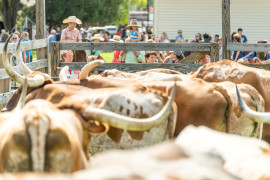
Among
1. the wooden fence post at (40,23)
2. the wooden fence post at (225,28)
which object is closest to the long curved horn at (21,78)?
the wooden fence post at (40,23)

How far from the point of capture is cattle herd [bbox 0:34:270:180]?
119 inches

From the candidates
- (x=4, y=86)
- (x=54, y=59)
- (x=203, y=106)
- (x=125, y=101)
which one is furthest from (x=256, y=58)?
(x=125, y=101)

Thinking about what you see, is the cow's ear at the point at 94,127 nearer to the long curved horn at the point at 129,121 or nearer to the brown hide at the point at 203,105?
the long curved horn at the point at 129,121

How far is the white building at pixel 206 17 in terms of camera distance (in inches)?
1054

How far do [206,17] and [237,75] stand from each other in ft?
62.3

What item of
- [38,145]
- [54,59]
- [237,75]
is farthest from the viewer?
[54,59]

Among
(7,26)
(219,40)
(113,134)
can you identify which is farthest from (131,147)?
(7,26)

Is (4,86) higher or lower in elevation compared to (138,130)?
lower

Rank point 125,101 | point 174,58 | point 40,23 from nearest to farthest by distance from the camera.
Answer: point 125,101 < point 40,23 < point 174,58

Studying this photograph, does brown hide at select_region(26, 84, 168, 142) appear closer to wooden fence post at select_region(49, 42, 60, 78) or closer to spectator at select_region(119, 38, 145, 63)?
wooden fence post at select_region(49, 42, 60, 78)

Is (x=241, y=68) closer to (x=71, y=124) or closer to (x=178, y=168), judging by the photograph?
(x=71, y=124)

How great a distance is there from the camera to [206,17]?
2688 cm

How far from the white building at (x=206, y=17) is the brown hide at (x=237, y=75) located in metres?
18.6

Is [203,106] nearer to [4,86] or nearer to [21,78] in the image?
[21,78]
